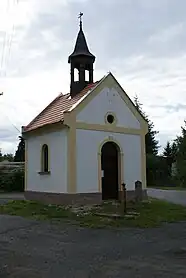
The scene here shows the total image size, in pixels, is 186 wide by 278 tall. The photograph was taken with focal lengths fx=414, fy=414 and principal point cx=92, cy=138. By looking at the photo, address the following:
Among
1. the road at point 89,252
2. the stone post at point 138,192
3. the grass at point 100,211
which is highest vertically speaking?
the stone post at point 138,192

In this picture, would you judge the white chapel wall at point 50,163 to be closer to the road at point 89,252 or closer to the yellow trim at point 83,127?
the yellow trim at point 83,127

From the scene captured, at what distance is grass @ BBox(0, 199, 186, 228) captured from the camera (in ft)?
47.7

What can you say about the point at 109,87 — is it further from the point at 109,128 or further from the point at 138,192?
the point at 138,192

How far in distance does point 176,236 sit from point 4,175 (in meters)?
28.3

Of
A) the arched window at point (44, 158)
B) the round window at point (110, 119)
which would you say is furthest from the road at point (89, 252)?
the round window at point (110, 119)

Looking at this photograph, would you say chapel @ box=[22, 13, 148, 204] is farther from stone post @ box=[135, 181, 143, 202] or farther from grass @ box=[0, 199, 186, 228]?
grass @ box=[0, 199, 186, 228]

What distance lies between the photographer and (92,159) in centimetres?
2078

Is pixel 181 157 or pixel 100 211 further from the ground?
pixel 181 157

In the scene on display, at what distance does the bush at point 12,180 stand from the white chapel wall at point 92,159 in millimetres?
17911

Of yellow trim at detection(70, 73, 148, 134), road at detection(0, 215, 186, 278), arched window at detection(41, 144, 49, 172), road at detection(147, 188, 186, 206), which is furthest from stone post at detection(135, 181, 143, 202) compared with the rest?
road at detection(0, 215, 186, 278)

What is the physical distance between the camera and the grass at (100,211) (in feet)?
47.7

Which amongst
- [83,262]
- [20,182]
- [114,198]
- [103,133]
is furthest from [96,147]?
[20,182]

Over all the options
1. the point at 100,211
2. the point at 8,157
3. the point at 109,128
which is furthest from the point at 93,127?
the point at 8,157

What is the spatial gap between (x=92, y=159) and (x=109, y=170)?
1.54m
